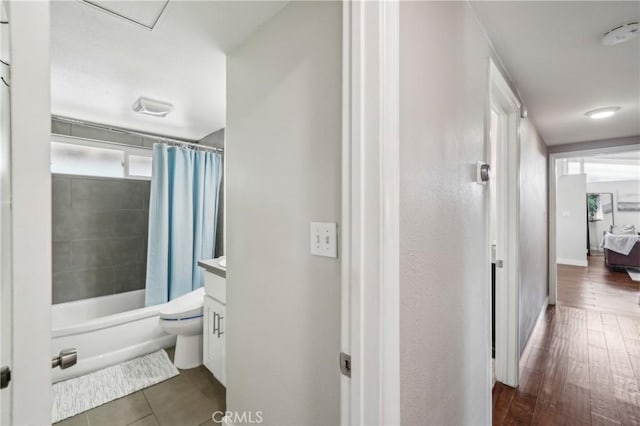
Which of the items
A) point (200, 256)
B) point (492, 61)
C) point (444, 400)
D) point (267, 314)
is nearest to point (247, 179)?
point (267, 314)

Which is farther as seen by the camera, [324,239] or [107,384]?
[107,384]

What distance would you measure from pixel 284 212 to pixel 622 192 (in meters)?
10.7

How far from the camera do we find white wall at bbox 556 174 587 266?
6.14m

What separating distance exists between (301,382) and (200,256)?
2.39m

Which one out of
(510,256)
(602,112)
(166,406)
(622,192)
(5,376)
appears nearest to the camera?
(5,376)

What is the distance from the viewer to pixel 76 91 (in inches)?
81.0

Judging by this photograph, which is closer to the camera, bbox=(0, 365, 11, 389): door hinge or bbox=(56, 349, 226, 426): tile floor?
bbox=(0, 365, 11, 389): door hinge

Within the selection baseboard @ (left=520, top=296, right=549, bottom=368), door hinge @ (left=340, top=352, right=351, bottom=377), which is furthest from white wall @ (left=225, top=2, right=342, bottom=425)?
baseboard @ (left=520, top=296, right=549, bottom=368)

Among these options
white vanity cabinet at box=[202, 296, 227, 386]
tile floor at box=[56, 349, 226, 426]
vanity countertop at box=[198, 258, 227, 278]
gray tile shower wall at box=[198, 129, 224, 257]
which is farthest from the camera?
gray tile shower wall at box=[198, 129, 224, 257]

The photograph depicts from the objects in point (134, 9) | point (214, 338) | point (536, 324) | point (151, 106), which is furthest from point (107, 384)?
point (536, 324)

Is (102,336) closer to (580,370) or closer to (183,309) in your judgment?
(183,309)

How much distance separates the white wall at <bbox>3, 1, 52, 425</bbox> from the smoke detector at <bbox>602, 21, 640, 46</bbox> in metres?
2.20

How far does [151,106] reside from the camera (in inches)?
88.7

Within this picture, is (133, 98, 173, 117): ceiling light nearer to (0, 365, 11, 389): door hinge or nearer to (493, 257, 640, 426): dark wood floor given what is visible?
(0, 365, 11, 389): door hinge
